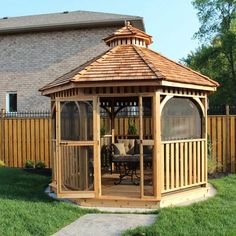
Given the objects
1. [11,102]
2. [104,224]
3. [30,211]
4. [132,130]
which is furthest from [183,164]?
[11,102]

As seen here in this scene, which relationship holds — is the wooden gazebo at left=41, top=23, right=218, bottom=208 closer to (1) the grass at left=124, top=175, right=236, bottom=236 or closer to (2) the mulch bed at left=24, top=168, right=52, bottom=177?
(1) the grass at left=124, top=175, right=236, bottom=236

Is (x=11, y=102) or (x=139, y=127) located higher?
(x=11, y=102)

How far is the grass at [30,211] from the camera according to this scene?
23.0 feet

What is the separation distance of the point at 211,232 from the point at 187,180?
111 inches

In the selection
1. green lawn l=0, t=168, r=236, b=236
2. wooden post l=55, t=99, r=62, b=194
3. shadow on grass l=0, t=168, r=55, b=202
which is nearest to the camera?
green lawn l=0, t=168, r=236, b=236

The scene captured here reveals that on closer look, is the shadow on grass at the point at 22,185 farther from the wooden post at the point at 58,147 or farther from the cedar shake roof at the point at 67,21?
the cedar shake roof at the point at 67,21

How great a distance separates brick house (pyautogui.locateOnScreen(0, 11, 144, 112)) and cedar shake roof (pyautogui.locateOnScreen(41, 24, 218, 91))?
363 inches

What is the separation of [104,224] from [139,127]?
2436 millimetres

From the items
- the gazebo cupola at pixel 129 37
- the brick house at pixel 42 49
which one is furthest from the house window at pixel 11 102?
the gazebo cupola at pixel 129 37

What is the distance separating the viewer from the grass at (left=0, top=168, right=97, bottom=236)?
7004 millimetres

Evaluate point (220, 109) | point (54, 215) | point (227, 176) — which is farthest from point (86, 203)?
point (220, 109)

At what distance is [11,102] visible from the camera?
21.4 metres

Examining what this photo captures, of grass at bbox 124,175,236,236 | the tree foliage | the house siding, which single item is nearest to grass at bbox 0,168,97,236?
grass at bbox 124,175,236,236

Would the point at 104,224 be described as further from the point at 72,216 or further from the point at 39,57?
the point at 39,57
